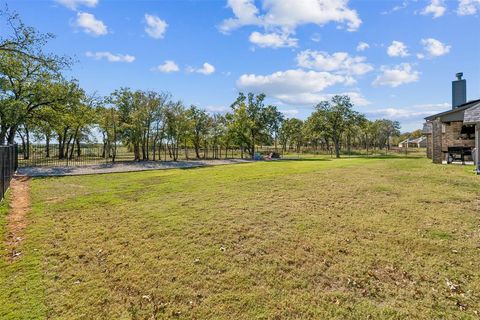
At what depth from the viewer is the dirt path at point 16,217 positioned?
181 inches

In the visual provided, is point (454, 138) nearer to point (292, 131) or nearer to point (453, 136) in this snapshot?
point (453, 136)

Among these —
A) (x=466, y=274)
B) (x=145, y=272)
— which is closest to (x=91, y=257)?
(x=145, y=272)

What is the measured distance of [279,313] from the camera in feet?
9.36

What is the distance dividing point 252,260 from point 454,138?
18.8 meters

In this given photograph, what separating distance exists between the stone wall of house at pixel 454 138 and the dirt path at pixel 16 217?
69.6 ft

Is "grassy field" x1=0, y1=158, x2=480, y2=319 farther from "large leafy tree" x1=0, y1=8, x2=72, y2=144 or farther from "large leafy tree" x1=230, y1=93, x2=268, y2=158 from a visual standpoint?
"large leafy tree" x1=230, y1=93, x2=268, y2=158

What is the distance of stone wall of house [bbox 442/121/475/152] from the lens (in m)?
16.3

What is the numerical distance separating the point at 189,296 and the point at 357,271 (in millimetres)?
2297

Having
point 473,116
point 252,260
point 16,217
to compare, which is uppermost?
point 473,116

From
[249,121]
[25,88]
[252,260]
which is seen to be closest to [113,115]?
[25,88]

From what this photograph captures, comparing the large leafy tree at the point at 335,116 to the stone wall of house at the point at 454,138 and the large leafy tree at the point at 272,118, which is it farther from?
the stone wall of house at the point at 454,138

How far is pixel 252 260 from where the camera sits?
4016 mm

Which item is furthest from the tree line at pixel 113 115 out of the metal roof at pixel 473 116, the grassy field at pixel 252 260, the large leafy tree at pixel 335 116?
the metal roof at pixel 473 116

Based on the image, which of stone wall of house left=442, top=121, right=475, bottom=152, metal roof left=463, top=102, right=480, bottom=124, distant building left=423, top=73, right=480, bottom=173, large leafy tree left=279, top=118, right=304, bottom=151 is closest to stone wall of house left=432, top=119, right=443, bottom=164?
distant building left=423, top=73, right=480, bottom=173
